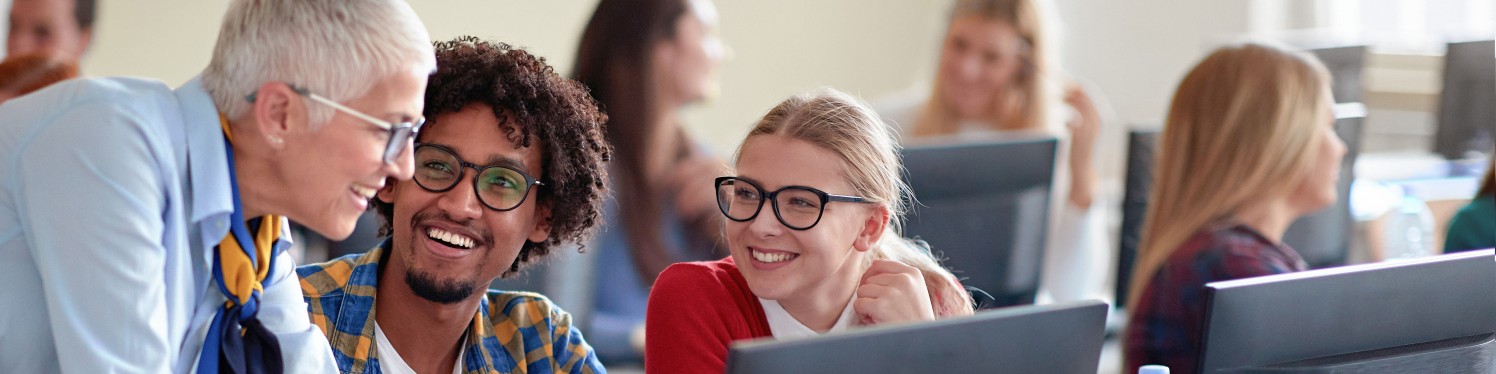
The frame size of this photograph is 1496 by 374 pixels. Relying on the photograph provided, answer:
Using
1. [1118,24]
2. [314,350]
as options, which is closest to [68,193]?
[314,350]

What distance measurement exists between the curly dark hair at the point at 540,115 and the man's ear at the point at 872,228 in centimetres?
33

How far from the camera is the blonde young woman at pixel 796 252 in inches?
62.1

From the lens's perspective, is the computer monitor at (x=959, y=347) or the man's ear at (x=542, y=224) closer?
the computer monitor at (x=959, y=347)

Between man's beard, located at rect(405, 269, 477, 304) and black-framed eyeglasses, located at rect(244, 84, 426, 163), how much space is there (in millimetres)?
335

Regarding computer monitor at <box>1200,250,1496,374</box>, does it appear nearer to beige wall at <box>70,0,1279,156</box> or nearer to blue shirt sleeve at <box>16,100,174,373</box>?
blue shirt sleeve at <box>16,100,174,373</box>

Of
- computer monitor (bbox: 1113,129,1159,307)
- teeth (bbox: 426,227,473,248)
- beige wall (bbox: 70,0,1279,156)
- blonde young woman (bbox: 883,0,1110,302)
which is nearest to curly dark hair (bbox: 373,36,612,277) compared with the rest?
teeth (bbox: 426,227,473,248)

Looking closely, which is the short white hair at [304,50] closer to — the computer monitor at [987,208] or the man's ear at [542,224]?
the man's ear at [542,224]

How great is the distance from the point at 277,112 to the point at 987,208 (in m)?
1.25

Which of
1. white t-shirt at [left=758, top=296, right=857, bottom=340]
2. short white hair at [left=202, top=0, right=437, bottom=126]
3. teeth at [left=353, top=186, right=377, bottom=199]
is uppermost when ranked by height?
short white hair at [left=202, top=0, right=437, bottom=126]

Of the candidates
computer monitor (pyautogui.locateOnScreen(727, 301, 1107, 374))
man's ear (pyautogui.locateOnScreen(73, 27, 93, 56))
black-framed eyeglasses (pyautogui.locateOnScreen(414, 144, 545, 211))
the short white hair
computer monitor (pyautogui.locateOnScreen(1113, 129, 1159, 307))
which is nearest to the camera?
computer monitor (pyautogui.locateOnScreen(727, 301, 1107, 374))

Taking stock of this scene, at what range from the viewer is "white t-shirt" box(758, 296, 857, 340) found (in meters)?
1.65

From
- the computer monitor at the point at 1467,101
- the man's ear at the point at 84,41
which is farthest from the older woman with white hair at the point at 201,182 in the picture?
the computer monitor at the point at 1467,101

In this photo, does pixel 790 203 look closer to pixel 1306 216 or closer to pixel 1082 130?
pixel 1306 216

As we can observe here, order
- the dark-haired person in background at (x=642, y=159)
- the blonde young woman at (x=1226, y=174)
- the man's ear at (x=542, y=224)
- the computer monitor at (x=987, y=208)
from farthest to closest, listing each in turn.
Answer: the dark-haired person in background at (x=642, y=159)
the blonde young woman at (x=1226, y=174)
the computer monitor at (x=987, y=208)
the man's ear at (x=542, y=224)
